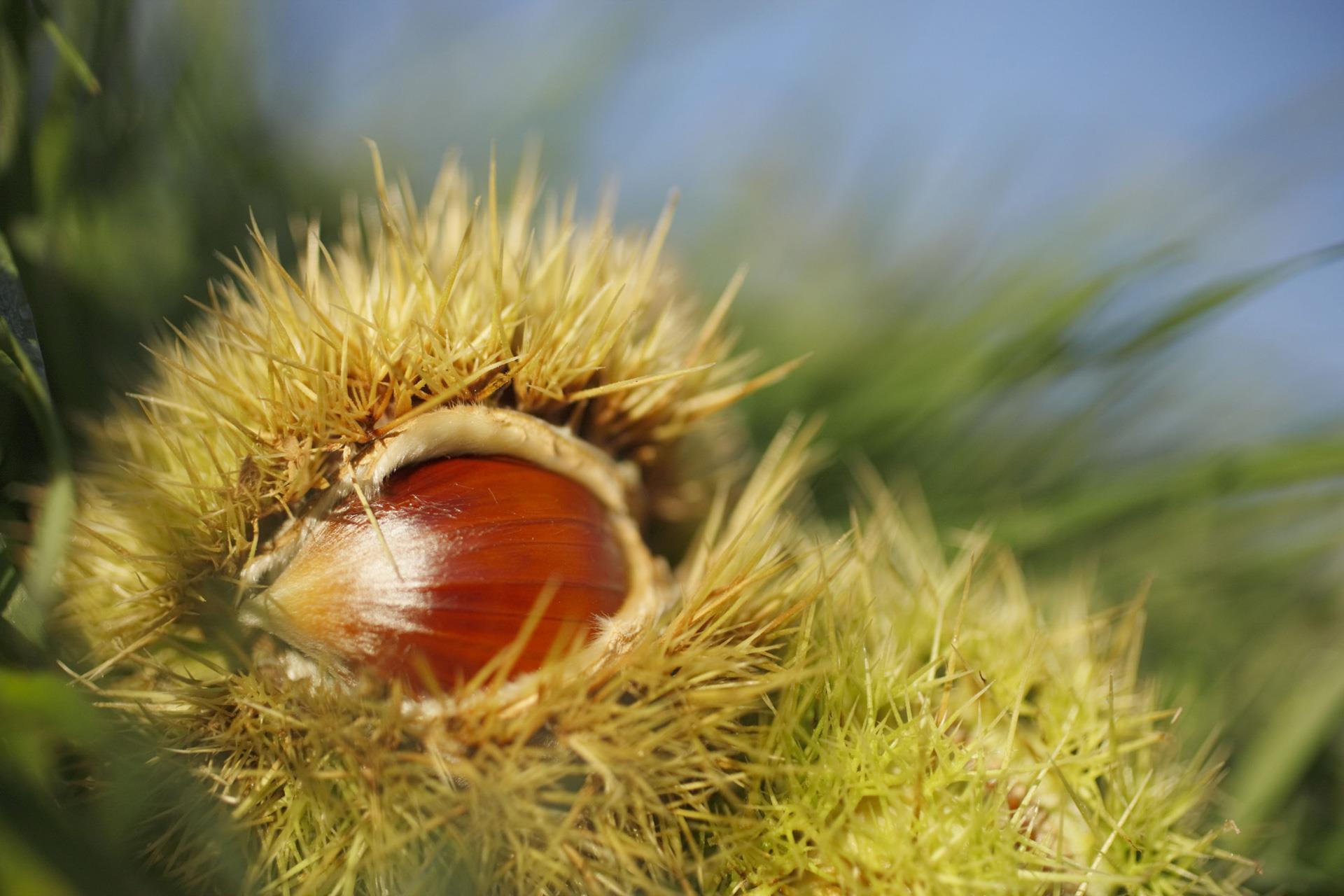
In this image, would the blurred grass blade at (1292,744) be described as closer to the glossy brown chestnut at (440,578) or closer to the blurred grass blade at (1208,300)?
the blurred grass blade at (1208,300)

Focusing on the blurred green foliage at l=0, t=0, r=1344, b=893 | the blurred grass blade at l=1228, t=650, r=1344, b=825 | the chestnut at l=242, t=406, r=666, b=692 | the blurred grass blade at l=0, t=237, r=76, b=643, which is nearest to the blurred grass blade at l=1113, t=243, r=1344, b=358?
the blurred green foliage at l=0, t=0, r=1344, b=893

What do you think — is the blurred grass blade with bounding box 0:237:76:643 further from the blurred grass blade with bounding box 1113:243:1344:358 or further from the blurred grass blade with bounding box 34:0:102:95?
the blurred grass blade with bounding box 1113:243:1344:358

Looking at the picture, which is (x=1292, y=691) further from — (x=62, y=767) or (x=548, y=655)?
(x=62, y=767)

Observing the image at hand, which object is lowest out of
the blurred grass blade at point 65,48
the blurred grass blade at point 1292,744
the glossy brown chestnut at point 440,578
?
the blurred grass blade at point 1292,744

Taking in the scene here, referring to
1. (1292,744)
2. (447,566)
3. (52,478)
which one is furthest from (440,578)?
(1292,744)

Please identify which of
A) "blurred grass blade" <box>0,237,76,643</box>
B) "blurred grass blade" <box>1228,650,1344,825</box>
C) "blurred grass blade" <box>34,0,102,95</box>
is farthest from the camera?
"blurred grass blade" <box>1228,650,1344,825</box>

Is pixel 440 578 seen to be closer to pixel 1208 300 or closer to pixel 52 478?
pixel 52 478

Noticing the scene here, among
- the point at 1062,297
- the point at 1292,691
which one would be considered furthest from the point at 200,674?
the point at 1292,691

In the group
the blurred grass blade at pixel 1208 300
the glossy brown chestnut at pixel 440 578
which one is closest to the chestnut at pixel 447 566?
the glossy brown chestnut at pixel 440 578

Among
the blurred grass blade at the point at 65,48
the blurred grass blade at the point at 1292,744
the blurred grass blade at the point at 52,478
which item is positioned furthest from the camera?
the blurred grass blade at the point at 1292,744
